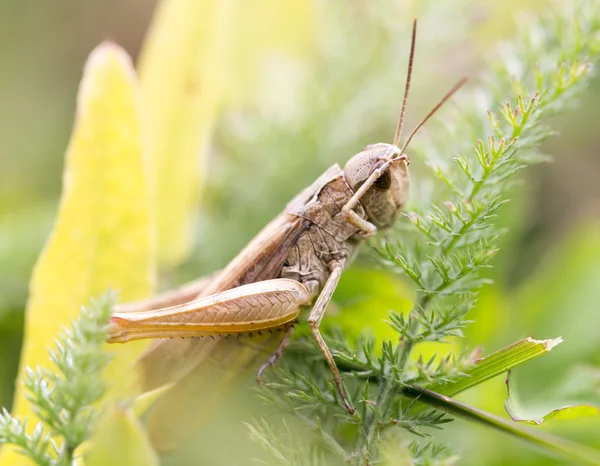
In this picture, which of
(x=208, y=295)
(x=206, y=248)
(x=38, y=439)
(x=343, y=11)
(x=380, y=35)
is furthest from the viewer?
(x=343, y=11)

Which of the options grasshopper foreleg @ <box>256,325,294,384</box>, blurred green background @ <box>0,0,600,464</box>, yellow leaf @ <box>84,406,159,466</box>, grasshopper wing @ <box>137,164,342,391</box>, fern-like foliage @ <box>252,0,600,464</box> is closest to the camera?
yellow leaf @ <box>84,406,159,466</box>

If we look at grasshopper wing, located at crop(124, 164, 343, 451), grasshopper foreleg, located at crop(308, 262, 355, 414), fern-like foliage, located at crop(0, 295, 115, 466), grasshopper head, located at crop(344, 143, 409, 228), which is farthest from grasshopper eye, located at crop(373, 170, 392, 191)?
fern-like foliage, located at crop(0, 295, 115, 466)

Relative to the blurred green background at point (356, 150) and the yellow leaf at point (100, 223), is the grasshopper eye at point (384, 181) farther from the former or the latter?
the yellow leaf at point (100, 223)

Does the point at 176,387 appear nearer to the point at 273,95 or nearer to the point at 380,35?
the point at 273,95

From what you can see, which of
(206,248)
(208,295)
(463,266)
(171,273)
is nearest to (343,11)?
(206,248)

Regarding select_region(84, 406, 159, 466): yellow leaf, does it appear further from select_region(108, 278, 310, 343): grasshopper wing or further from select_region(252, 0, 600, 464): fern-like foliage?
select_region(108, 278, 310, 343): grasshopper wing

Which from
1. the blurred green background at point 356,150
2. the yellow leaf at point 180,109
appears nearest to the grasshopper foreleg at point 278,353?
the blurred green background at point 356,150
